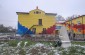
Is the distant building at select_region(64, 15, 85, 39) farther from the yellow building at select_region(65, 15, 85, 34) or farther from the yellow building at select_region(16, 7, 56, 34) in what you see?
the yellow building at select_region(16, 7, 56, 34)

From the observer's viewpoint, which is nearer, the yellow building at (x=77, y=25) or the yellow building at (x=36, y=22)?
the yellow building at (x=36, y=22)

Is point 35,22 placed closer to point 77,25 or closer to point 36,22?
point 36,22

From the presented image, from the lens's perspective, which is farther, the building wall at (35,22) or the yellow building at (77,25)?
the yellow building at (77,25)

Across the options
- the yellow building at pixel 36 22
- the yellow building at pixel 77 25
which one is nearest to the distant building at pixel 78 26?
the yellow building at pixel 77 25

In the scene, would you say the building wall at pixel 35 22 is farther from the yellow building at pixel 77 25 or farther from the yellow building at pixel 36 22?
the yellow building at pixel 77 25

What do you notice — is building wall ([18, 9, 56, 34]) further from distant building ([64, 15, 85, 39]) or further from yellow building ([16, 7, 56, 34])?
distant building ([64, 15, 85, 39])

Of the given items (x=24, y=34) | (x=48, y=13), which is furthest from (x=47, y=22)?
(x=24, y=34)

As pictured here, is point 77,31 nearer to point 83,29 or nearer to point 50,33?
point 83,29

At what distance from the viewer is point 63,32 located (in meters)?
23.2

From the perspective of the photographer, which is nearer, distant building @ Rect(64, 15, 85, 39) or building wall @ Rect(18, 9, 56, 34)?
building wall @ Rect(18, 9, 56, 34)

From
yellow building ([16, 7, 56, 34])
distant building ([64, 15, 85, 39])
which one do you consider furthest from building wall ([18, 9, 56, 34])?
distant building ([64, 15, 85, 39])

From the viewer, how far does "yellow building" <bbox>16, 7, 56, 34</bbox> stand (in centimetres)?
5588

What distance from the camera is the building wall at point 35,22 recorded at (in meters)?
55.8

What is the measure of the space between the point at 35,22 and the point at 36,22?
244 millimetres
